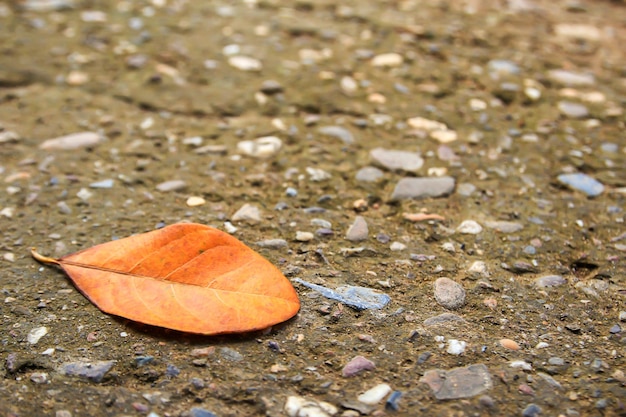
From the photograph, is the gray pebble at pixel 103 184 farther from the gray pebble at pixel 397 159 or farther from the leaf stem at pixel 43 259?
the gray pebble at pixel 397 159

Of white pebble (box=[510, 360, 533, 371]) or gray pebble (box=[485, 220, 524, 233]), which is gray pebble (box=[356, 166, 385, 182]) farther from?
white pebble (box=[510, 360, 533, 371])

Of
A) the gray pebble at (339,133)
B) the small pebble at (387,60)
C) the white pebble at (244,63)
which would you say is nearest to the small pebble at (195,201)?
the gray pebble at (339,133)

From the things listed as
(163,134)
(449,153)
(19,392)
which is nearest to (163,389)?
(19,392)

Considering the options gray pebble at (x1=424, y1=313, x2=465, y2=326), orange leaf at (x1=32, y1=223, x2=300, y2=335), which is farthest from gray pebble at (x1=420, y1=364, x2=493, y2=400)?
orange leaf at (x1=32, y1=223, x2=300, y2=335)

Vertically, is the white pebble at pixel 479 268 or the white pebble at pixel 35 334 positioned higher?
the white pebble at pixel 479 268

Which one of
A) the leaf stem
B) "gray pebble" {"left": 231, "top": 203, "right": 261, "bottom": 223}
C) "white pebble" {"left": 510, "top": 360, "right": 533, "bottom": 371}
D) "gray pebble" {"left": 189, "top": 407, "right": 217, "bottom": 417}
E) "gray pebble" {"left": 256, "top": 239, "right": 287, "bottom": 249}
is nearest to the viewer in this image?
"gray pebble" {"left": 189, "top": 407, "right": 217, "bottom": 417}

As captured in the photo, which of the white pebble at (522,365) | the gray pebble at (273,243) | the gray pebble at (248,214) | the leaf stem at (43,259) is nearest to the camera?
the white pebble at (522,365)
